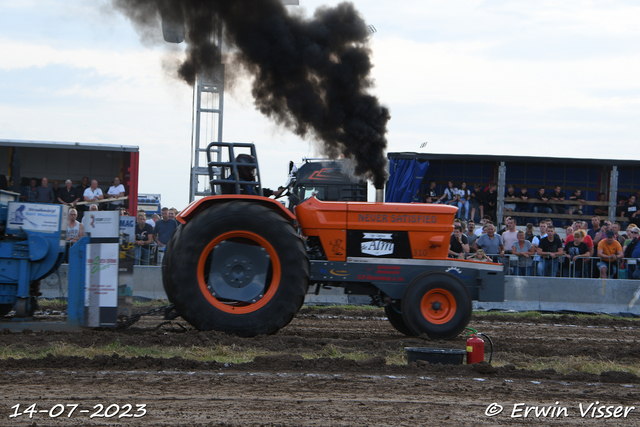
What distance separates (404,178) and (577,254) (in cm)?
598

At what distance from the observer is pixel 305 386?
473cm

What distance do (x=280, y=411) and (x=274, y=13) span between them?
541cm

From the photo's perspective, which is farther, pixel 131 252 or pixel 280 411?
pixel 131 252

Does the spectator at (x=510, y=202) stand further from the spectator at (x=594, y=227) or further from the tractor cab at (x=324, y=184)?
the tractor cab at (x=324, y=184)

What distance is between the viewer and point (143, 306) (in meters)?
9.84

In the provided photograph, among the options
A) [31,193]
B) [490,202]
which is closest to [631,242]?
[490,202]

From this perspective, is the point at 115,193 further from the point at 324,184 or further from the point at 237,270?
the point at 237,270

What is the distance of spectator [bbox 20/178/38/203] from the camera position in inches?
544

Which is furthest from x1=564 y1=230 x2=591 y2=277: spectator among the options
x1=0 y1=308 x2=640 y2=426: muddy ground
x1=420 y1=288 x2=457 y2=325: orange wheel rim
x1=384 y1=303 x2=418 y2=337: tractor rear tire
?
x1=420 y1=288 x2=457 y2=325: orange wheel rim

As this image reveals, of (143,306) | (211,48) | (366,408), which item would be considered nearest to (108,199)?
(143,306)

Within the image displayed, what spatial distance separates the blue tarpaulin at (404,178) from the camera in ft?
54.6

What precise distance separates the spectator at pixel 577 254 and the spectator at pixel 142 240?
23.6 feet

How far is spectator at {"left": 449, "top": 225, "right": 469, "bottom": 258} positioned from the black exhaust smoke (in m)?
2.50

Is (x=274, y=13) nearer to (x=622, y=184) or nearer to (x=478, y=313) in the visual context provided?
(x=478, y=313)
